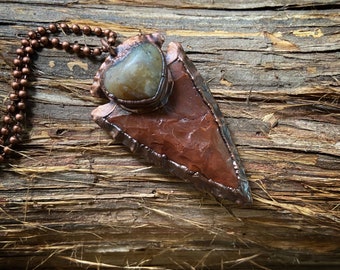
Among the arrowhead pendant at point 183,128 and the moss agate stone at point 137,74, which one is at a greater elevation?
the moss agate stone at point 137,74

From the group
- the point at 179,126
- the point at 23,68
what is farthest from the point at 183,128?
the point at 23,68

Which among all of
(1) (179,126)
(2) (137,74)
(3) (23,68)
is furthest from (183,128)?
(3) (23,68)

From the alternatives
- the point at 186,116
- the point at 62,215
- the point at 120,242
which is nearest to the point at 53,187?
the point at 62,215

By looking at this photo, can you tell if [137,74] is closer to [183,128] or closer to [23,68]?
[183,128]

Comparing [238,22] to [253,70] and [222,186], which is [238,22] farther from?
[222,186]

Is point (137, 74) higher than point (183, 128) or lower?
higher
